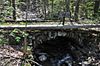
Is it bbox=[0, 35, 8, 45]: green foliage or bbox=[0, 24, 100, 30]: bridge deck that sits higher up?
bbox=[0, 24, 100, 30]: bridge deck

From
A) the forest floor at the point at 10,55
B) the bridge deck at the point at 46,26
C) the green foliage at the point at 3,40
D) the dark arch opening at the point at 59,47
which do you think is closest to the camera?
the forest floor at the point at 10,55

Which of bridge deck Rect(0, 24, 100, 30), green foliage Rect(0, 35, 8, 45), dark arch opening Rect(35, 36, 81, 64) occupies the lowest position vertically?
dark arch opening Rect(35, 36, 81, 64)

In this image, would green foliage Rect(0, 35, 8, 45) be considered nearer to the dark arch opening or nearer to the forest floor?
the forest floor

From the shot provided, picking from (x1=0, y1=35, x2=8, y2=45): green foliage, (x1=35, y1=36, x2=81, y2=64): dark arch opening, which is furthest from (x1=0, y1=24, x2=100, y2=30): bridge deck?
(x1=35, y1=36, x2=81, y2=64): dark arch opening

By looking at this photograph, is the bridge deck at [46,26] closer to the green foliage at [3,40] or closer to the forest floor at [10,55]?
the green foliage at [3,40]

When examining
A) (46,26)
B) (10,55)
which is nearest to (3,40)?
(10,55)

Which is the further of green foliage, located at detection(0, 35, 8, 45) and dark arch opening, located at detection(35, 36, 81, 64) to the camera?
dark arch opening, located at detection(35, 36, 81, 64)

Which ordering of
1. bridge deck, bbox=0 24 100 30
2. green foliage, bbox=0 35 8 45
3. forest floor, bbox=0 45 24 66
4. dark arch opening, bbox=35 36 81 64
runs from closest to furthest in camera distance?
forest floor, bbox=0 45 24 66 < green foliage, bbox=0 35 8 45 < bridge deck, bbox=0 24 100 30 < dark arch opening, bbox=35 36 81 64

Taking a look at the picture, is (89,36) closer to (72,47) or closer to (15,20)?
(72,47)

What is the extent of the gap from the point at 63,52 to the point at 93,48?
4.35 feet

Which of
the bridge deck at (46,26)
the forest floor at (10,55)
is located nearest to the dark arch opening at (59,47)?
the bridge deck at (46,26)

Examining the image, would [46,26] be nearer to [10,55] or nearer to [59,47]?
[59,47]

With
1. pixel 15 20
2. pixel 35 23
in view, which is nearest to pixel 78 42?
pixel 35 23

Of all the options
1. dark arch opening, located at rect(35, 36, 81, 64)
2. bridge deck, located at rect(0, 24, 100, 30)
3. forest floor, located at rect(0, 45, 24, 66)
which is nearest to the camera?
forest floor, located at rect(0, 45, 24, 66)
